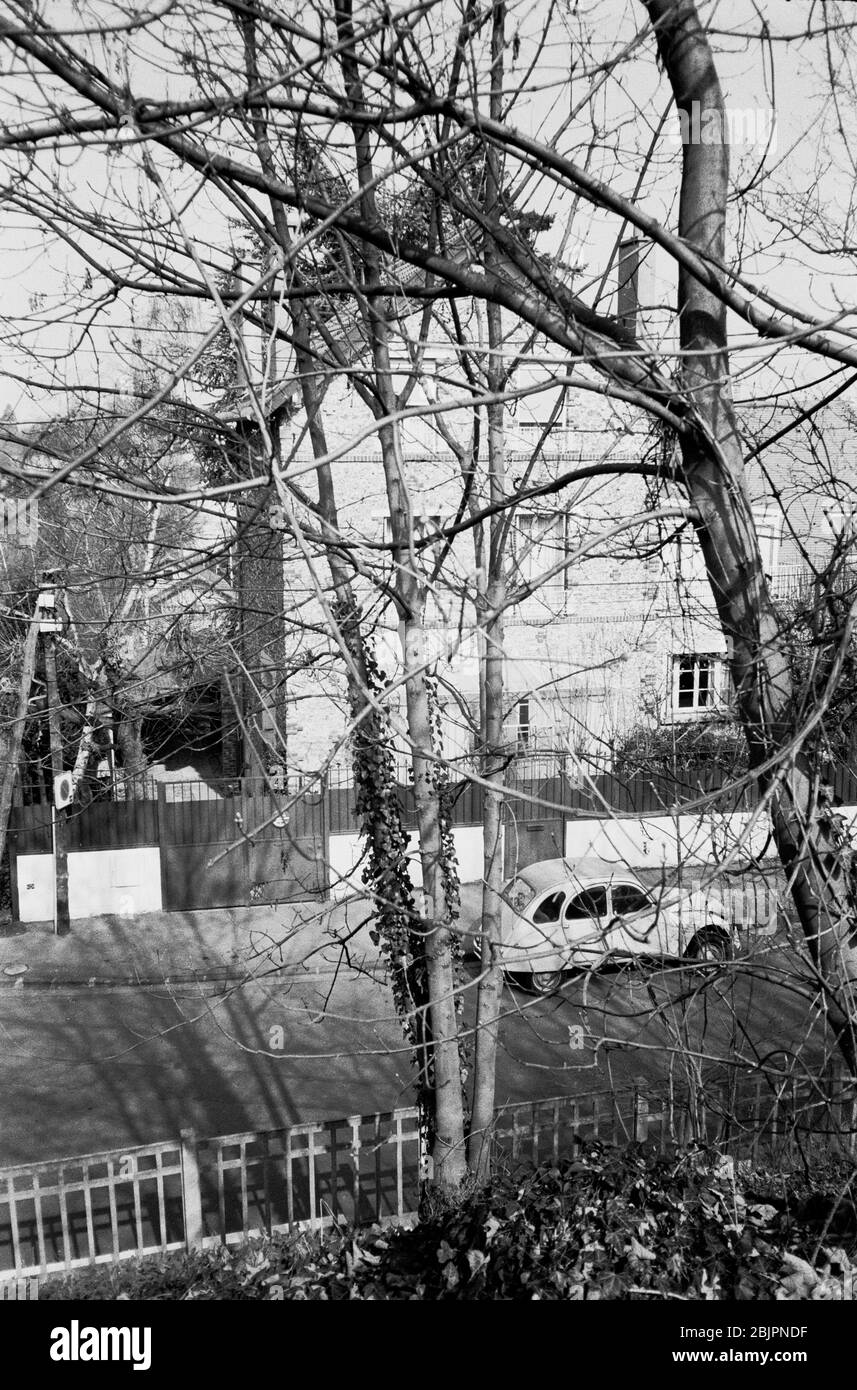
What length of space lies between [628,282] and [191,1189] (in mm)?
5770

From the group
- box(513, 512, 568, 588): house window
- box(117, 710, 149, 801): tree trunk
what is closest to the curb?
box(117, 710, 149, 801): tree trunk

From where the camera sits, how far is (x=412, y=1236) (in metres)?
4.80

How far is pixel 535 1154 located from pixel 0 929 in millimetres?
9562

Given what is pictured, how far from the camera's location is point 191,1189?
6.24 metres

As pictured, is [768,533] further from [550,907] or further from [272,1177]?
[272,1177]

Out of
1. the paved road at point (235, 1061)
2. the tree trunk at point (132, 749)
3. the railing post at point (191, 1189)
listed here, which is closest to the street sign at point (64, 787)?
the tree trunk at point (132, 749)

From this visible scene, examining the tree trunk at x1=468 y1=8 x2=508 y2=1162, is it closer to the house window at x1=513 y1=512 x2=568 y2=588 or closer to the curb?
Result: the house window at x1=513 y1=512 x2=568 y2=588

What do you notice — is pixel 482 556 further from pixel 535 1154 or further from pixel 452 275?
pixel 535 1154

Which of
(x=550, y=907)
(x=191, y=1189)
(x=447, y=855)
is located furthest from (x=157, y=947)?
(x=447, y=855)

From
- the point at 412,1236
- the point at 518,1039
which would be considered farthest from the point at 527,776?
the point at 412,1236

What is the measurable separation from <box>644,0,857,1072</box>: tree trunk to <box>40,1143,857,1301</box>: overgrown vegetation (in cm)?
85

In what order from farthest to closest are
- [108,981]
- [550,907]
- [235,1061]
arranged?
[108,981]
[550,907]
[235,1061]

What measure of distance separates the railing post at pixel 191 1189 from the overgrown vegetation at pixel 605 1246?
0.98 metres

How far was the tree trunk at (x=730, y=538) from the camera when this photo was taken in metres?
3.65
